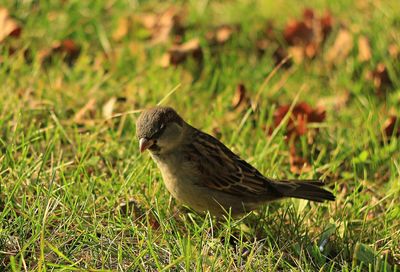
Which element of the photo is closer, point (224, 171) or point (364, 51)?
point (224, 171)

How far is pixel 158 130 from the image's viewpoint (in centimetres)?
415

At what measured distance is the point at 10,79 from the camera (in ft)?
17.1

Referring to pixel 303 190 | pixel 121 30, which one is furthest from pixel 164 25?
pixel 303 190

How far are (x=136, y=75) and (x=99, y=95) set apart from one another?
0.44 meters

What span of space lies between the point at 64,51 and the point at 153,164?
1811 millimetres

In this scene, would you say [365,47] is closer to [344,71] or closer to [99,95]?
[344,71]

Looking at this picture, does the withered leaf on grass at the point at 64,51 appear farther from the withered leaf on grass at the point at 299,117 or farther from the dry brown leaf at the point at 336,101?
the dry brown leaf at the point at 336,101

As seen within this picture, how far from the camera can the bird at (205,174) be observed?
416cm

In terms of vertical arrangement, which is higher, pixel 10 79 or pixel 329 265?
pixel 10 79

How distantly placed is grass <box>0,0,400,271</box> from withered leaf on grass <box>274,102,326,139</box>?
0.37ft

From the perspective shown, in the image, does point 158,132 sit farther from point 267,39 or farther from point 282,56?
point 267,39

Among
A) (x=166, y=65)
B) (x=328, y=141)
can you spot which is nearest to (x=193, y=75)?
(x=166, y=65)

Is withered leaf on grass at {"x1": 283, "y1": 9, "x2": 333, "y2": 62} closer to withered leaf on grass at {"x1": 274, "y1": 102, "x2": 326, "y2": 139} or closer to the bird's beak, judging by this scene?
withered leaf on grass at {"x1": 274, "y1": 102, "x2": 326, "y2": 139}

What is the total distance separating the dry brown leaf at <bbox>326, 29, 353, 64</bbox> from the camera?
20.7 feet
